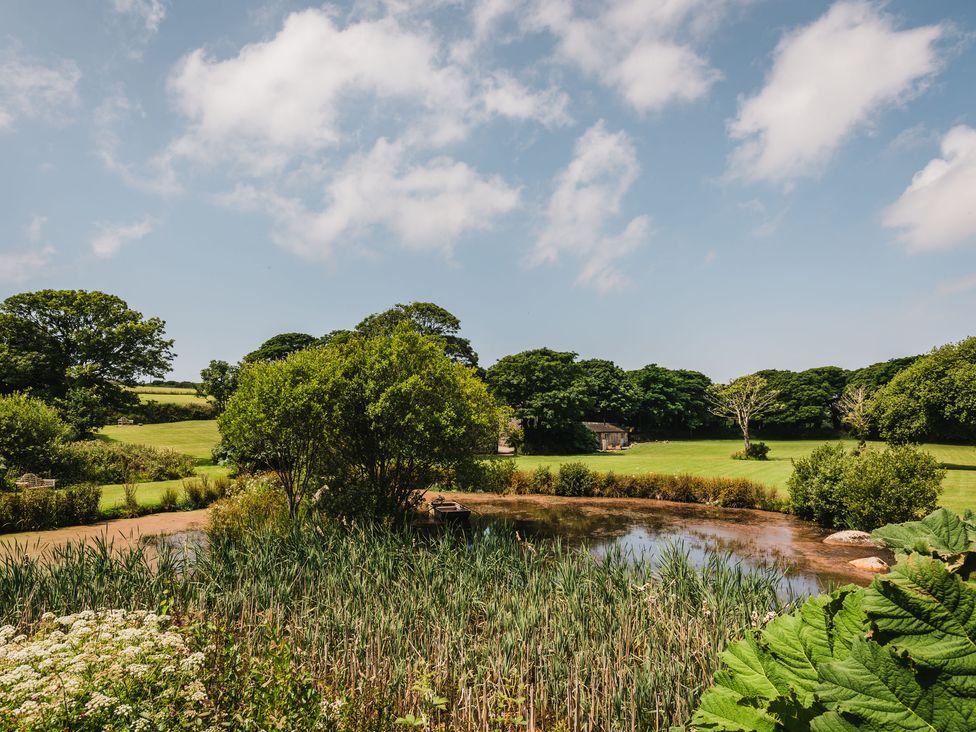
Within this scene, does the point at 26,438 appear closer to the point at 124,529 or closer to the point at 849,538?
the point at 124,529

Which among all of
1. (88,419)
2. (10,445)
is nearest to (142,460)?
(10,445)

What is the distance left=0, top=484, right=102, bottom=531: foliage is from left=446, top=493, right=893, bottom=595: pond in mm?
13523

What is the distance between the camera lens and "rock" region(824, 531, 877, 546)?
640 inches

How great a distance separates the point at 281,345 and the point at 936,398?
6165 cm

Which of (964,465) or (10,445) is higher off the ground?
(10,445)

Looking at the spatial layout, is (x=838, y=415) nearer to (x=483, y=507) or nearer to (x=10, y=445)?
(x=483, y=507)

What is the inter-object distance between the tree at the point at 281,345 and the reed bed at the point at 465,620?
184 feet

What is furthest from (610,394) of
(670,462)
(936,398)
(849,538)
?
(849,538)

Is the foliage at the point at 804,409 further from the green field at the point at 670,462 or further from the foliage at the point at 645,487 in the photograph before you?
the foliage at the point at 645,487

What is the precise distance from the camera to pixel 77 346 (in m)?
40.7

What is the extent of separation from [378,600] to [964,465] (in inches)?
1598

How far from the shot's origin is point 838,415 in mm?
66938

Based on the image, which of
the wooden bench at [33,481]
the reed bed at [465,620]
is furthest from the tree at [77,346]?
the reed bed at [465,620]

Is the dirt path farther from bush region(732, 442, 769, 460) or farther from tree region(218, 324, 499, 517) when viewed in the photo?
bush region(732, 442, 769, 460)
